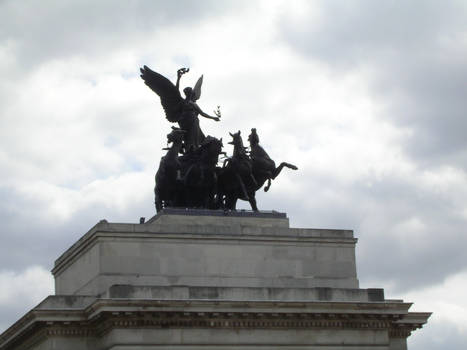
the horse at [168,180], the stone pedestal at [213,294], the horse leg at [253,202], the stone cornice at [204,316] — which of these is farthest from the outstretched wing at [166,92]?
the stone cornice at [204,316]

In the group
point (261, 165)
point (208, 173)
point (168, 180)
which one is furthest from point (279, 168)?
point (168, 180)

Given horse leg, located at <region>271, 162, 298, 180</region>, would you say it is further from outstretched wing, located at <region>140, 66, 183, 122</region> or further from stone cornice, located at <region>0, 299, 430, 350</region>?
stone cornice, located at <region>0, 299, 430, 350</region>

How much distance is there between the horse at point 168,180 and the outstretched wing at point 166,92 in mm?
2855

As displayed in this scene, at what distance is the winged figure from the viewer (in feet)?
156

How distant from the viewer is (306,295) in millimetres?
42250

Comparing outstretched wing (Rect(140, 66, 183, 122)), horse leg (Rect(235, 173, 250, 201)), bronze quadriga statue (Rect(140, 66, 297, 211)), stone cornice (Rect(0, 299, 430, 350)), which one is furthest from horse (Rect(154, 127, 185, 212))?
stone cornice (Rect(0, 299, 430, 350))

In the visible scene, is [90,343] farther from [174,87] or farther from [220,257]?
[174,87]

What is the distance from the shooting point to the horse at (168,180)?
45344 mm

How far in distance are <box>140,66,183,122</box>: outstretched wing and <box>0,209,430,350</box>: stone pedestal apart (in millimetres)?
5259

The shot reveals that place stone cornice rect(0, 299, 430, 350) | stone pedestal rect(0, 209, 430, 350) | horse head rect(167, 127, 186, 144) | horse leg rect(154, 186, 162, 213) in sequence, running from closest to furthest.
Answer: stone cornice rect(0, 299, 430, 350) → stone pedestal rect(0, 209, 430, 350) → horse leg rect(154, 186, 162, 213) → horse head rect(167, 127, 186, 144)

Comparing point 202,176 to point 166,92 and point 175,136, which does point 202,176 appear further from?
point 166,92

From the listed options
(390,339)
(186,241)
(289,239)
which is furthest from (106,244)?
(390,339)

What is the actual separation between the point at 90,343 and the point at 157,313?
2833mm

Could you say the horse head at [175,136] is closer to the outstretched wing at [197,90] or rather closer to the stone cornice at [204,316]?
the outstretched wing at [197,90]
